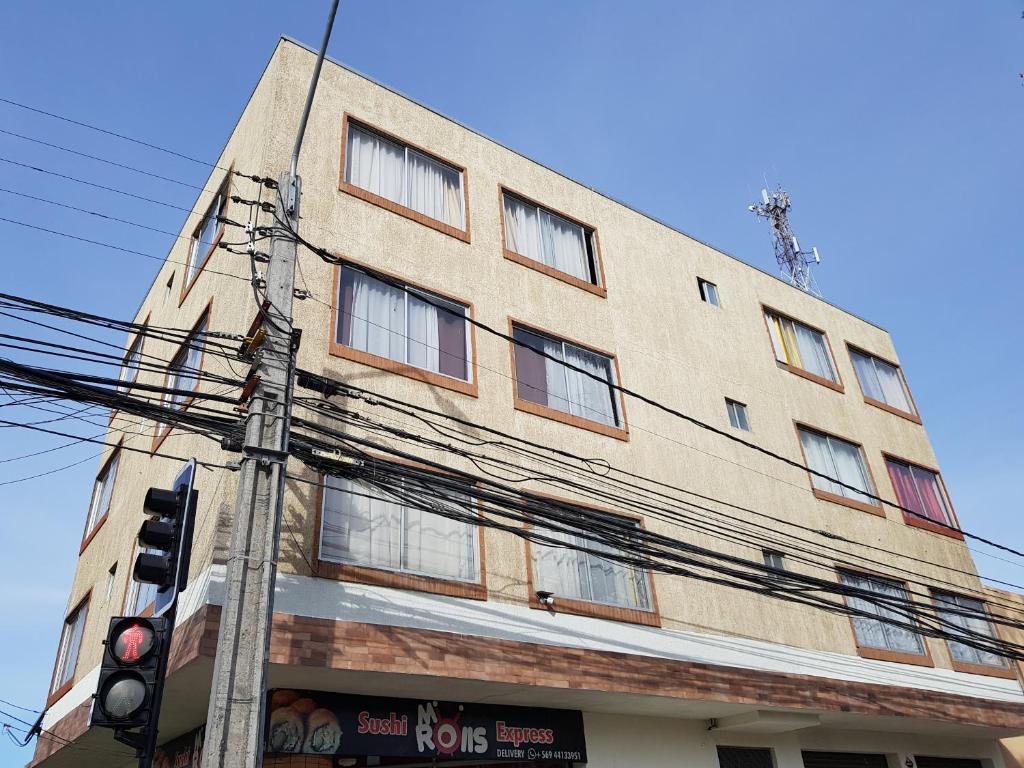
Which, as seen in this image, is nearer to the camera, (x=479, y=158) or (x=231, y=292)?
(x=231, y=292)

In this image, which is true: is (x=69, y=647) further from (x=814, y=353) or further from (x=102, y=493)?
(x=814, y=353)

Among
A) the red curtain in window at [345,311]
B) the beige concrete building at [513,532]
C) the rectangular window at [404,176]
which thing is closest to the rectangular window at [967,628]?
the beige concrete building at [513,532]

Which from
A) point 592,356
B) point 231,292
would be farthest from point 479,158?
point 231,292

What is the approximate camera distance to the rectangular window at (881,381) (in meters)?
23.3

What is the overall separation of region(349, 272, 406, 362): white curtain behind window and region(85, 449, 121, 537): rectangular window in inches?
276

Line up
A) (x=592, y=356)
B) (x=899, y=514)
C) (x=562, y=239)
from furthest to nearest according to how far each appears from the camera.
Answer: (x=899, y=514) → (x=562, y=239) → (x=592, y=356)

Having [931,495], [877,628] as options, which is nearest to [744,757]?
[877,628]

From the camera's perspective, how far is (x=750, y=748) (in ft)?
49.3

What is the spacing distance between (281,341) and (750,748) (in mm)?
11467

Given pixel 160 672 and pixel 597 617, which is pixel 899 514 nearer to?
pixel 597 617

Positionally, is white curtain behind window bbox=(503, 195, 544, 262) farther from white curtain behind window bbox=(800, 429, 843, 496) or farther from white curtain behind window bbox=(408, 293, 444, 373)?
white curtain behind window bbox=(800, 429, 843, 496)

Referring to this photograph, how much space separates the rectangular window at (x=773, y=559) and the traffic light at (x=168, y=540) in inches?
478

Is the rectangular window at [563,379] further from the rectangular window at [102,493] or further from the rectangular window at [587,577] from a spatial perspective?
the rectangular window at [102,493]

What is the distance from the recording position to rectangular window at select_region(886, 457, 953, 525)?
70.7 feet
